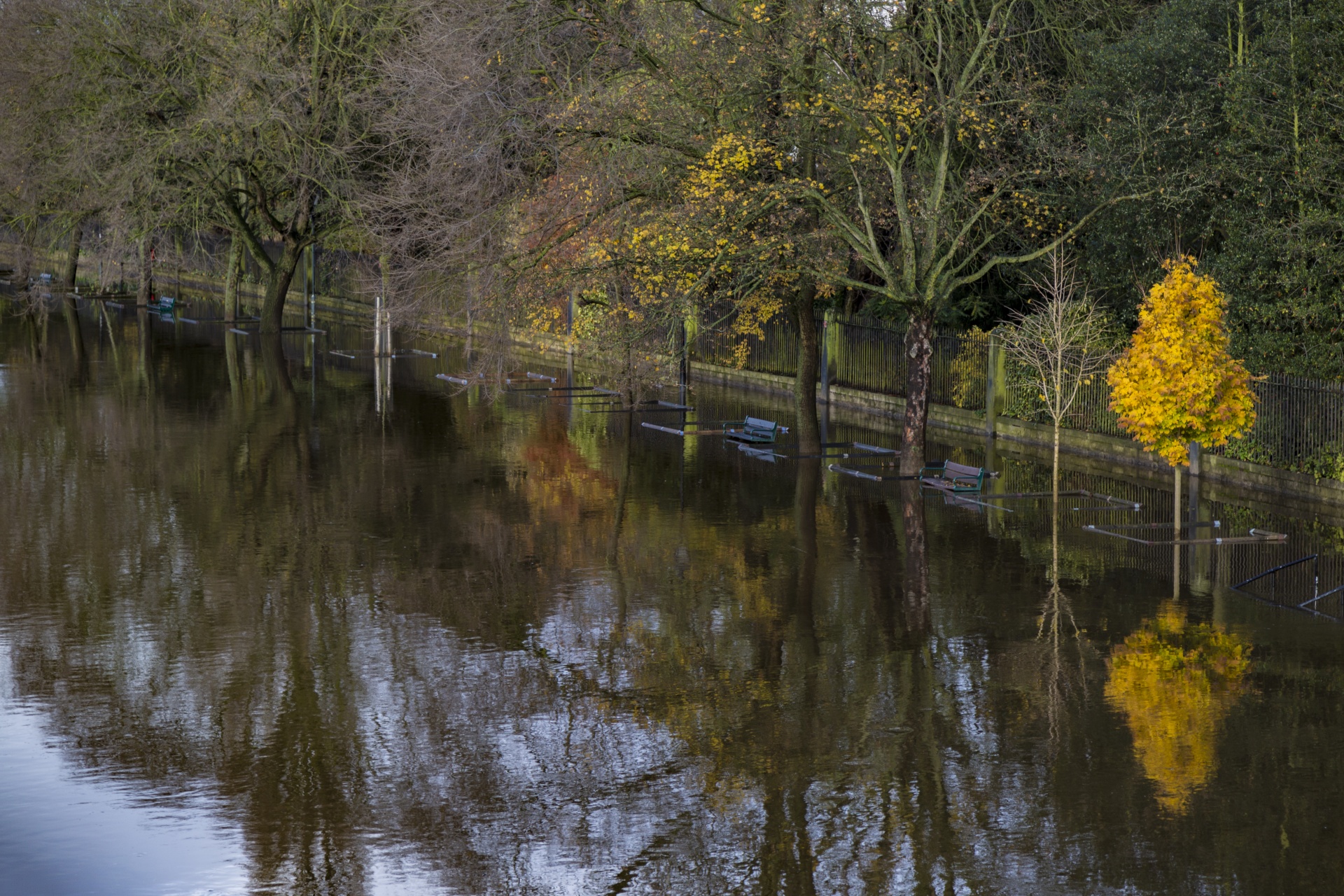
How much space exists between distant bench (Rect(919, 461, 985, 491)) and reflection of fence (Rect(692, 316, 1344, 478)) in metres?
4.28

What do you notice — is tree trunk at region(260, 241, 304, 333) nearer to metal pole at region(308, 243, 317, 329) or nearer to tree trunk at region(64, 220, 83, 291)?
metal pole at region(308, 243, 317, 329)

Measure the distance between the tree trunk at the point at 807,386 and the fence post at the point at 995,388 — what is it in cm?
445

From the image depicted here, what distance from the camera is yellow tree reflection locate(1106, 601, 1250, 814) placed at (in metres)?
10.4

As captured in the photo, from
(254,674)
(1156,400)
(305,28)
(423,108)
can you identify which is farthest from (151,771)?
(305,28)

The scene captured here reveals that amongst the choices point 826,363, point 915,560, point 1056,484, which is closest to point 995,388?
point 826,363

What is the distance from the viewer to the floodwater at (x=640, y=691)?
8961mm

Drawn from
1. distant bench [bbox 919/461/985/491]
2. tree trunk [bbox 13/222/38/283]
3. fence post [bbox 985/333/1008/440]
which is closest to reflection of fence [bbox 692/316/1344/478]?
fence post [bbox 985/333/1008/440]

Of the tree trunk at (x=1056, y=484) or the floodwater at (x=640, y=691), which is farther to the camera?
the tree trunk at (x=1056, y=484)

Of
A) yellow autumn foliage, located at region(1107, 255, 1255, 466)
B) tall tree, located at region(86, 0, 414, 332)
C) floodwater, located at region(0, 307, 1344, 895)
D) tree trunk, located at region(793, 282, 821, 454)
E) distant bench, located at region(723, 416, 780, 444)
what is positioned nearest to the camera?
floodwater, located at region(0, 307, 1344, 895)

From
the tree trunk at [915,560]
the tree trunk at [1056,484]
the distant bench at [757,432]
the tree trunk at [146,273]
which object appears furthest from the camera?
the tree trunk at [146,273]

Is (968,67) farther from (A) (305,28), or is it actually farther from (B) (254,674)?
(A) (305,28)

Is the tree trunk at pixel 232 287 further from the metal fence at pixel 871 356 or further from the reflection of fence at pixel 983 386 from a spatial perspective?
the metal fence at pixel 871 356

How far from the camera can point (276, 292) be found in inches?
1828

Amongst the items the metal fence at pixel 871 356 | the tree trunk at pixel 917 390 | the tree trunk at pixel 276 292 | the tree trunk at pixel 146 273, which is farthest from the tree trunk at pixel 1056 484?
the tree trunk at pixel 146 273
